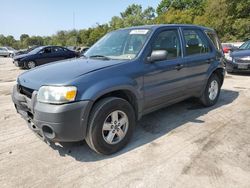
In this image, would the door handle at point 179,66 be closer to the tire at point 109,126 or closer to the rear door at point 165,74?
the rear door at point 165,74

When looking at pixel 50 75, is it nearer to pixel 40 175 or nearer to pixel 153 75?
pixel 40 175

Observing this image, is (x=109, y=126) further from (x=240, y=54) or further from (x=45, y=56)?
(x=45, y=56)

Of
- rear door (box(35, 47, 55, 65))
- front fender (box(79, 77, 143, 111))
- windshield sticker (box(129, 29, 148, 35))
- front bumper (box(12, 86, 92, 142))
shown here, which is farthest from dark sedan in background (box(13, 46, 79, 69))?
front bumper (box(12, 86, 92, 142))

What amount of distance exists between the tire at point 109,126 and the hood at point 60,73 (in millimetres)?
469

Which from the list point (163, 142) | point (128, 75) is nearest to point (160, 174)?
point (163, 142)

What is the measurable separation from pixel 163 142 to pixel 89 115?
1307mm

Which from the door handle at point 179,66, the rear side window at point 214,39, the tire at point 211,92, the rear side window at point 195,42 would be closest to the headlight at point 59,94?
the door handle at point 179,66

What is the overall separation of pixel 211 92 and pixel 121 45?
255cm

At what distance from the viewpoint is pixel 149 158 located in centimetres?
335

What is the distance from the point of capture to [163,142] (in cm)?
382

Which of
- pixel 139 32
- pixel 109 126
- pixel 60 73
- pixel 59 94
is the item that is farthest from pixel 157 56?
pixel 59 94

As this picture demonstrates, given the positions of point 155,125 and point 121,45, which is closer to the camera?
point 121,45

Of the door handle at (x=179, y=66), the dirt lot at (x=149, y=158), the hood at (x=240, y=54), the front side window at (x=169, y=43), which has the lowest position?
the dirt lot at (x=149, y=158)

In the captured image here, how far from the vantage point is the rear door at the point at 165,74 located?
12.7 feet
